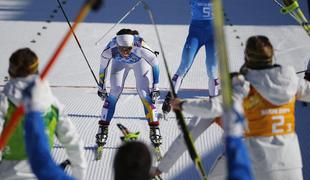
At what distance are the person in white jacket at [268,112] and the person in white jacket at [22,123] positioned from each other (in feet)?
1.83

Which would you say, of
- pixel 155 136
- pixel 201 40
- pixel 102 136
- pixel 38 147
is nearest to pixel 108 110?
pixel 102 136

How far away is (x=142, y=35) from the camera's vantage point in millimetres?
7496

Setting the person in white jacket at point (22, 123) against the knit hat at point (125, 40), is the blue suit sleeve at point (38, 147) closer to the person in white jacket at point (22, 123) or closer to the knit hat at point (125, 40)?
the person in white jacket at point (22, 123)

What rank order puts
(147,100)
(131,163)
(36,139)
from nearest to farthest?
(131,163), (36,139), (147,100)

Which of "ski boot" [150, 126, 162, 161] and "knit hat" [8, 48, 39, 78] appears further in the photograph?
"ski boot" [150, 126, 162, 161]

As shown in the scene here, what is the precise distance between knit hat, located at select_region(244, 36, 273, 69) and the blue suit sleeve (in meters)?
1.09

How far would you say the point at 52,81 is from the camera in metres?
6.02

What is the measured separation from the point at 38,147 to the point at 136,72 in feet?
9.11

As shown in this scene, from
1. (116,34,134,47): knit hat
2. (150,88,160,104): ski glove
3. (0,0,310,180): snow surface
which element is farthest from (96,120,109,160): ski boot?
(116,34,134,47): knit hat

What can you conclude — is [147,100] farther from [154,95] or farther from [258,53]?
[258,53]

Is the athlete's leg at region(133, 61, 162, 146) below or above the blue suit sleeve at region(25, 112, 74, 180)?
above

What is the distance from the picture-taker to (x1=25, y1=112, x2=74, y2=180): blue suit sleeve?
1.55 metres

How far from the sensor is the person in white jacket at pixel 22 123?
210 centimetres

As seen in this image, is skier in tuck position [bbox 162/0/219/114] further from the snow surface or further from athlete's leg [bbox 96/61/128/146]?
athlete's leg [bbox 96/61/128/146]
